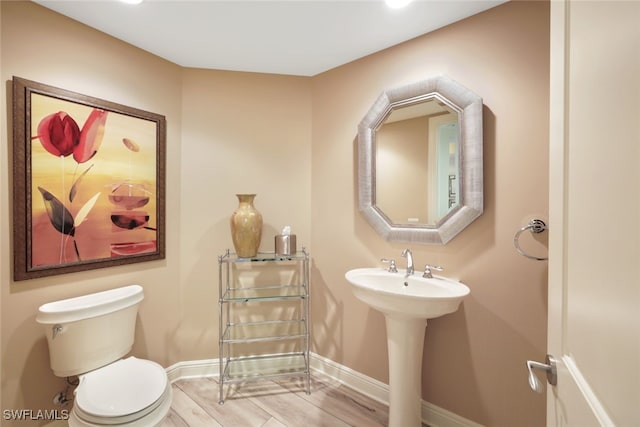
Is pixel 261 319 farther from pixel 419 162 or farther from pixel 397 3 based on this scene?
pixel 397 3

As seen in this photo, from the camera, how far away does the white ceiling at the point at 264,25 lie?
5.08 feet

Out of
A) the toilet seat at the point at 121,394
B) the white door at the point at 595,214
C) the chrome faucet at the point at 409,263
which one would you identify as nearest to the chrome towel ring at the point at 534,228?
the chrome faucet at the point at 409,263

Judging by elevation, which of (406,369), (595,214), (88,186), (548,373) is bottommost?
(406,369)

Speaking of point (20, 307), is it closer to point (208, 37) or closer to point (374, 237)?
point (208, 37)

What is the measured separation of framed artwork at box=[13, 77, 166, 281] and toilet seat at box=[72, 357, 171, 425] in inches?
24.3

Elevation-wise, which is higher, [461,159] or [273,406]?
[461,159]

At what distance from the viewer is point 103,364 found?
62.4 inches

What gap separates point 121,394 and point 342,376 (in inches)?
55.5

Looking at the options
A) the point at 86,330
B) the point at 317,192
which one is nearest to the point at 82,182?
the point at 86,330

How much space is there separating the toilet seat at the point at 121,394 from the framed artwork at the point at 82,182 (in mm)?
618

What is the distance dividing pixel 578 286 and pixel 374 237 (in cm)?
146

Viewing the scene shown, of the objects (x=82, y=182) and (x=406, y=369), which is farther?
(x=82, y=182)

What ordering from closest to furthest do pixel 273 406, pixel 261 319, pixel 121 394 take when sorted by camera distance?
pixel 121 394 < pixel 273 406 < pixel 261 319

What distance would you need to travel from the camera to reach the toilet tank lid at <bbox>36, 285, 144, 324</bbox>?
144 centimetres
